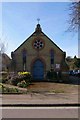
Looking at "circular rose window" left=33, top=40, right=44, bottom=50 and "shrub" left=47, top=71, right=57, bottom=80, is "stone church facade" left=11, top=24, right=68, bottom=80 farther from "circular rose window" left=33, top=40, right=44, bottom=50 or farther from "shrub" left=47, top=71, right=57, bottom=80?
"shrub" left=47, top=71, right=57, bottom=80

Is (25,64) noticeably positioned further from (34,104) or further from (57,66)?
(34,104)

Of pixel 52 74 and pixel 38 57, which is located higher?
pixel 38 57

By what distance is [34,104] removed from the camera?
14.6 metres

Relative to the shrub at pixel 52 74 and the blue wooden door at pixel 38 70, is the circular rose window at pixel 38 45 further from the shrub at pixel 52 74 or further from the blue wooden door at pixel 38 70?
the shrub at pixel 52 74

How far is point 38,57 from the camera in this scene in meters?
44.8

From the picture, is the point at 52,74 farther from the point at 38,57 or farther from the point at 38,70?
the point at 38,57

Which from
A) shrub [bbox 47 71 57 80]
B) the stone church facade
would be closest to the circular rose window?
the stone church facade

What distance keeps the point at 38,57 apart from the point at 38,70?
201 cm

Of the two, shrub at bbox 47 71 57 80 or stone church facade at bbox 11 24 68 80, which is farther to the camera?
stone church facade at bbox 11 24 68 80

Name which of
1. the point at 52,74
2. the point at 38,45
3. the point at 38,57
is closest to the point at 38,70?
the point at 38,57

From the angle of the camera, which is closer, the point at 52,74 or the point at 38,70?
the point at 52,74

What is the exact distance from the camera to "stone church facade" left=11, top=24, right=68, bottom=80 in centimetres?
4462

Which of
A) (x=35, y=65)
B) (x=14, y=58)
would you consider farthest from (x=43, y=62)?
(x=14, y=58)

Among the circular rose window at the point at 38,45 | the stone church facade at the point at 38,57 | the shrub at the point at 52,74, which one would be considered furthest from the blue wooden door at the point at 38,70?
the circular rose window at the point at 38,45
